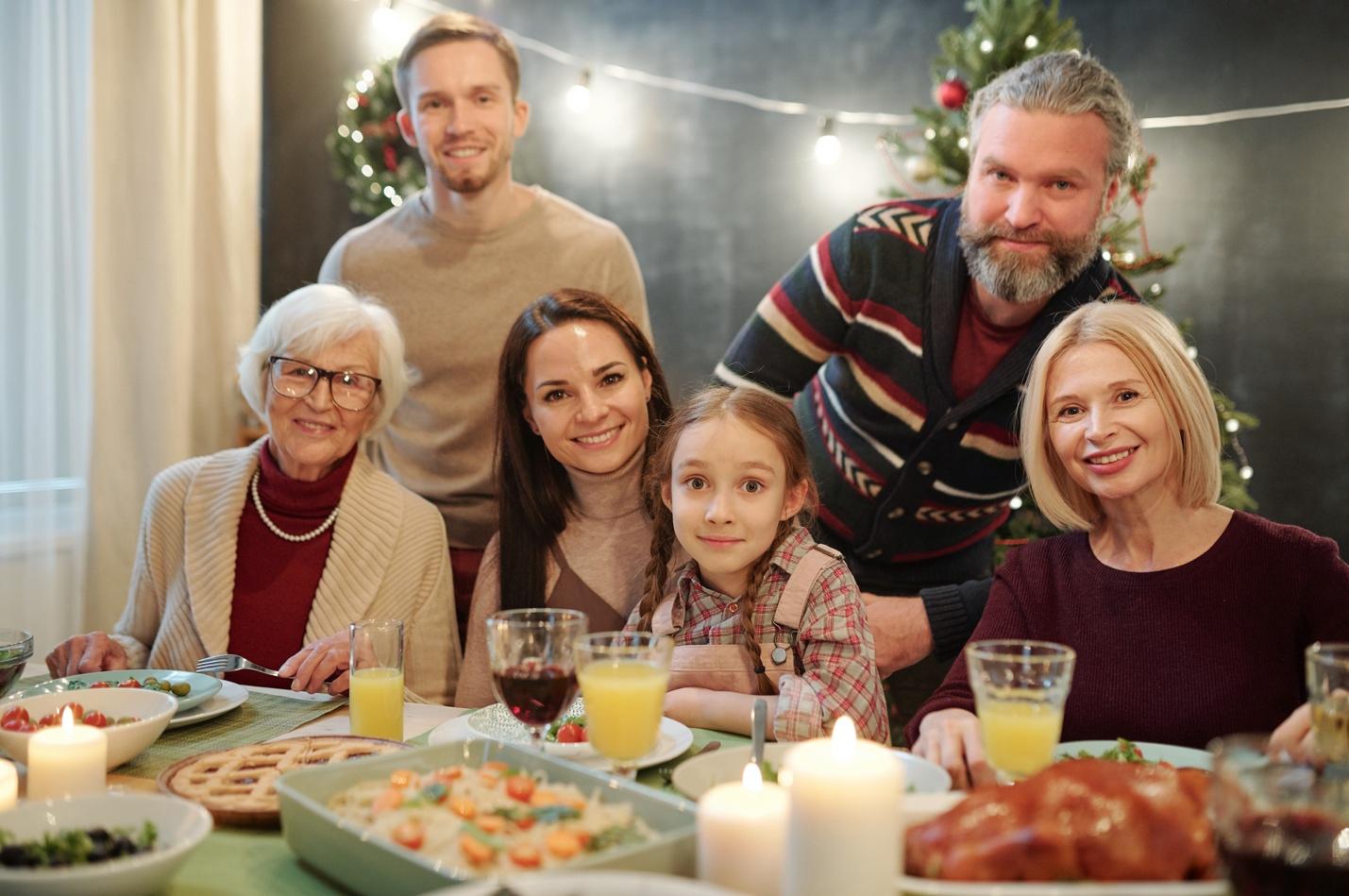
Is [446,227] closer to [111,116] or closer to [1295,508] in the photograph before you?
[111,116]

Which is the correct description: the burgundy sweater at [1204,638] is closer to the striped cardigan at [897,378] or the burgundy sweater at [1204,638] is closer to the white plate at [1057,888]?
the striped cardigan at [897,378]

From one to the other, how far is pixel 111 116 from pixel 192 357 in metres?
1.00

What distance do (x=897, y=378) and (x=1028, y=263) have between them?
392 mm

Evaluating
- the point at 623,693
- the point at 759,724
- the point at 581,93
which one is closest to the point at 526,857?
the point at 623,693

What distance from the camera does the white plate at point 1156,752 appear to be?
1598mm

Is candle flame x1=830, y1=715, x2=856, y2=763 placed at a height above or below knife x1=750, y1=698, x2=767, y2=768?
above

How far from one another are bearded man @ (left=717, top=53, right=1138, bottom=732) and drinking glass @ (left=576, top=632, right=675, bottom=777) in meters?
1.24

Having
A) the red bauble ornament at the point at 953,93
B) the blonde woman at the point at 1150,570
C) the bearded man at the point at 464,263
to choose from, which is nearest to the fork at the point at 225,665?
the bearded man at the point at 464,263

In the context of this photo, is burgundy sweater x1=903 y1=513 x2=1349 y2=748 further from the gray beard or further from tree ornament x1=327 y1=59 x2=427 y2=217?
tree ornament x1=327 y1=59 x2=427 y2=217

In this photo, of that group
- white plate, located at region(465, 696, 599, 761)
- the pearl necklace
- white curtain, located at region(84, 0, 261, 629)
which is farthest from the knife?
white curtain, located at region(84, 0, 261, 629)

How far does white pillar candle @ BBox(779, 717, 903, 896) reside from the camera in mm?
1027

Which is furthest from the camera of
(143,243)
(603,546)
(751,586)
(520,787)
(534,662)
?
(143,243)

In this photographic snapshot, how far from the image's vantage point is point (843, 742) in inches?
42.8

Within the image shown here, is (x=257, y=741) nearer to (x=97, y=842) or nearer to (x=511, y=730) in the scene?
(x=511, y=730)
